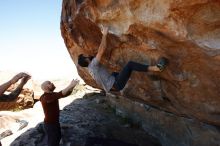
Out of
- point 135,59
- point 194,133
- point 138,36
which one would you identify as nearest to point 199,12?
point 138,36

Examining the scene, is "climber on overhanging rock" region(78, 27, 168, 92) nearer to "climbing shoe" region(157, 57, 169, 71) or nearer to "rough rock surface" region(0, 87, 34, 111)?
"climbing shoe" region(157, 57, 169, 71)

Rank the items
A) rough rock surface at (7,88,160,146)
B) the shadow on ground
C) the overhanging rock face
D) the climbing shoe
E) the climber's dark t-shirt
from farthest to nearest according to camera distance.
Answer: rough rock surface at (7,88,160,146) → the shadow on ground → the climber's dark t-shirt → the climbing shoe → the overhanging rock face

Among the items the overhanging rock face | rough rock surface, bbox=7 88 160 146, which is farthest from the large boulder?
the overhanging rock face

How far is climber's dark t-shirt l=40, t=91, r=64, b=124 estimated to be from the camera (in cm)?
988

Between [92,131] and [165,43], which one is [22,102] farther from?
[165,43]

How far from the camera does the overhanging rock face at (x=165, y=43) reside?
21.9 feet

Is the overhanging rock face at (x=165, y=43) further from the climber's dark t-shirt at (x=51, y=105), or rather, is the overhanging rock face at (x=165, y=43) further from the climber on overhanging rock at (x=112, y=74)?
the climber's dark t-shirt at (x=51, y=105)

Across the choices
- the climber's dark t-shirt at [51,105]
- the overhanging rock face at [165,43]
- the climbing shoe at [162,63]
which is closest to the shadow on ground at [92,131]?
the climber's dark t-shirt at [51,105]

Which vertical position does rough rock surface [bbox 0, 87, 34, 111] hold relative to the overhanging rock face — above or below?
below

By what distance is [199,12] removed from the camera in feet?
21.4

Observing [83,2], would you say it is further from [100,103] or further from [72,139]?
[100,103]

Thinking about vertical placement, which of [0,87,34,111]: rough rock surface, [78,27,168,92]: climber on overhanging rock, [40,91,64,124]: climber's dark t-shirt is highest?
[78,27,168,92]: climber on overhanging rock

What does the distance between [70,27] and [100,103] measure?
6.29 m

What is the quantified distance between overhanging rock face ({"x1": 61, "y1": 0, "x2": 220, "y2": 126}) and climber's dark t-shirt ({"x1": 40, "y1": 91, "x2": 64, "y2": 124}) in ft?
5.70
